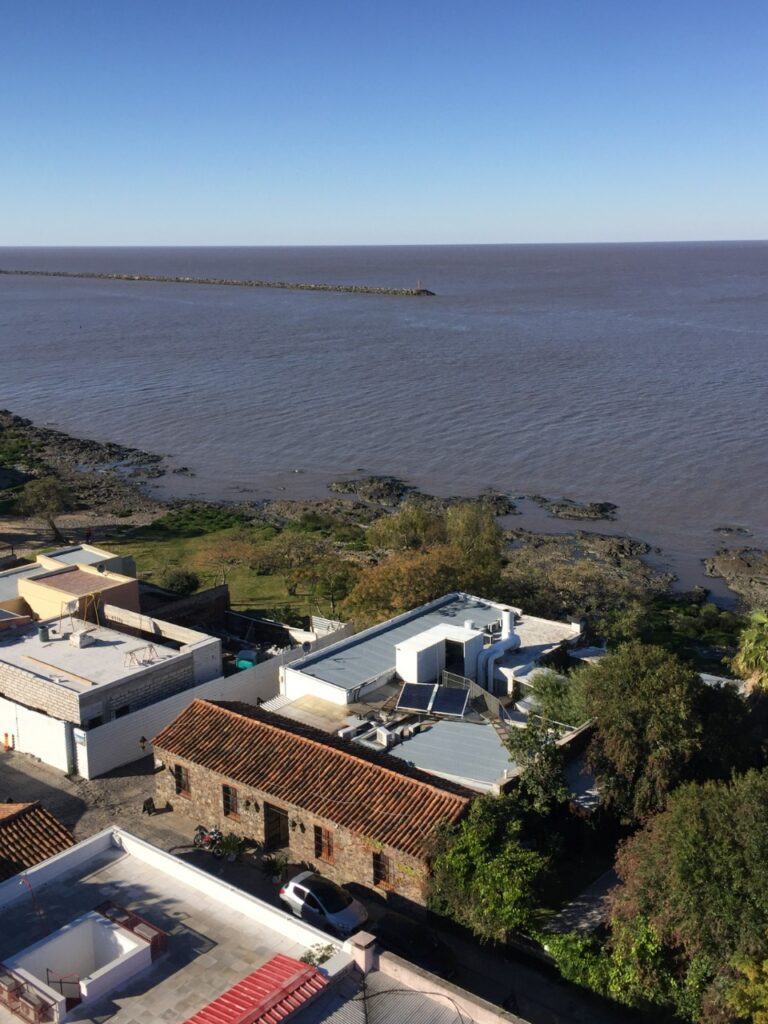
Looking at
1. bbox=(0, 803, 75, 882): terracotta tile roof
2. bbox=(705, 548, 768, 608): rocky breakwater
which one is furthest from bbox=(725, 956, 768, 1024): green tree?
bbox=(705, 548, 768, 608): rocky breakwater

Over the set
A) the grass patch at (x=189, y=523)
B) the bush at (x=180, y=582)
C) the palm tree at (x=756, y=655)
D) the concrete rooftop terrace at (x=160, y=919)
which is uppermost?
the palm tree at (x=756, y=655)

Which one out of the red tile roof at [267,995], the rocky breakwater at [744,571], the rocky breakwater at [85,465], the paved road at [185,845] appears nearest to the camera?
the red tile roof at [267,995]

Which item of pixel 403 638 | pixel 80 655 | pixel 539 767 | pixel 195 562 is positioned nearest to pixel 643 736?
pixel 539 767

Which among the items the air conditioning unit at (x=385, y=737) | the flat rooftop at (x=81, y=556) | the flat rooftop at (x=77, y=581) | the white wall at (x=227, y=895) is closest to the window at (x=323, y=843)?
the air conditioning unit at (x=385, y=737)

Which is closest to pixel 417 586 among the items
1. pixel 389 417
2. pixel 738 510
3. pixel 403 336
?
pixel 738 510

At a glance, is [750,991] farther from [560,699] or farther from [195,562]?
[195,562]

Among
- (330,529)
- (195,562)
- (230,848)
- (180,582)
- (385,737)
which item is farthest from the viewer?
(330,529)

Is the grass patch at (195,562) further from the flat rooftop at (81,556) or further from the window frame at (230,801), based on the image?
the window frame at (230,801)
